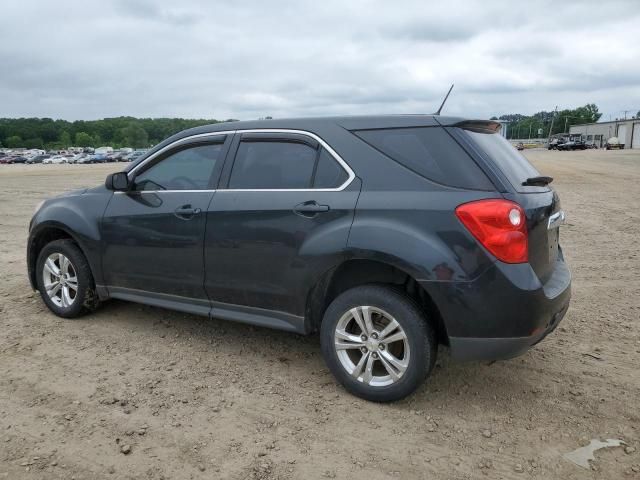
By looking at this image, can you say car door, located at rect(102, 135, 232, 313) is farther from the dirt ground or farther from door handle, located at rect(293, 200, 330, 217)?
door handle, located at rect(293, 200, 330, 217)

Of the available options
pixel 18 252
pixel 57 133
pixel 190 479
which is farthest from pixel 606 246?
pixel 57 133

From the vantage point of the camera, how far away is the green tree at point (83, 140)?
153 meters

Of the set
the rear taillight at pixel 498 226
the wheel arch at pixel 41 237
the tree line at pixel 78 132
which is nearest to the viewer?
the rear taillight at pixel 498 226

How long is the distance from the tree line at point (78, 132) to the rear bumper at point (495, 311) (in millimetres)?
130072

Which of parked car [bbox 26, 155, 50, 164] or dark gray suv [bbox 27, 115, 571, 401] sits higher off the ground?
dark gray suv [bbox 27, 115, 571, 401]

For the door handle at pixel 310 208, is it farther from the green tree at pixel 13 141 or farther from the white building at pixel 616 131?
the green tree at pixel 13 141

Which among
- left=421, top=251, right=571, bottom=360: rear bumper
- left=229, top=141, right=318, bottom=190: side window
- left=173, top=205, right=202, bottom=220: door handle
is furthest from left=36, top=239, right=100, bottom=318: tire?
left=421, top=251, right=571, bottom=360: rear bumper

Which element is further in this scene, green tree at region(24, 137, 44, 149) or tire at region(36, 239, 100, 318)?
green tree at region(24, 137, 44, 149)

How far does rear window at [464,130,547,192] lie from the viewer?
3293mm

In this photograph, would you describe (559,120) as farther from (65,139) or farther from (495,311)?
(495,311)

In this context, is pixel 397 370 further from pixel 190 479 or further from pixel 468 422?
pixel 190 479

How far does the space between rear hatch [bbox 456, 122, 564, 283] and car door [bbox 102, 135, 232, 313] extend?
1819 mm

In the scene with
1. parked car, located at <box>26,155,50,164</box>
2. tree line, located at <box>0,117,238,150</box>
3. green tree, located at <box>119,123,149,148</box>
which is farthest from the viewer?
tree line, located at <box>0,117,238,150</box>

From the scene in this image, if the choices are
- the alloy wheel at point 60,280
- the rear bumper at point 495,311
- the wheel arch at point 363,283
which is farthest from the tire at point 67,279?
the rear bumper at point 495,311
